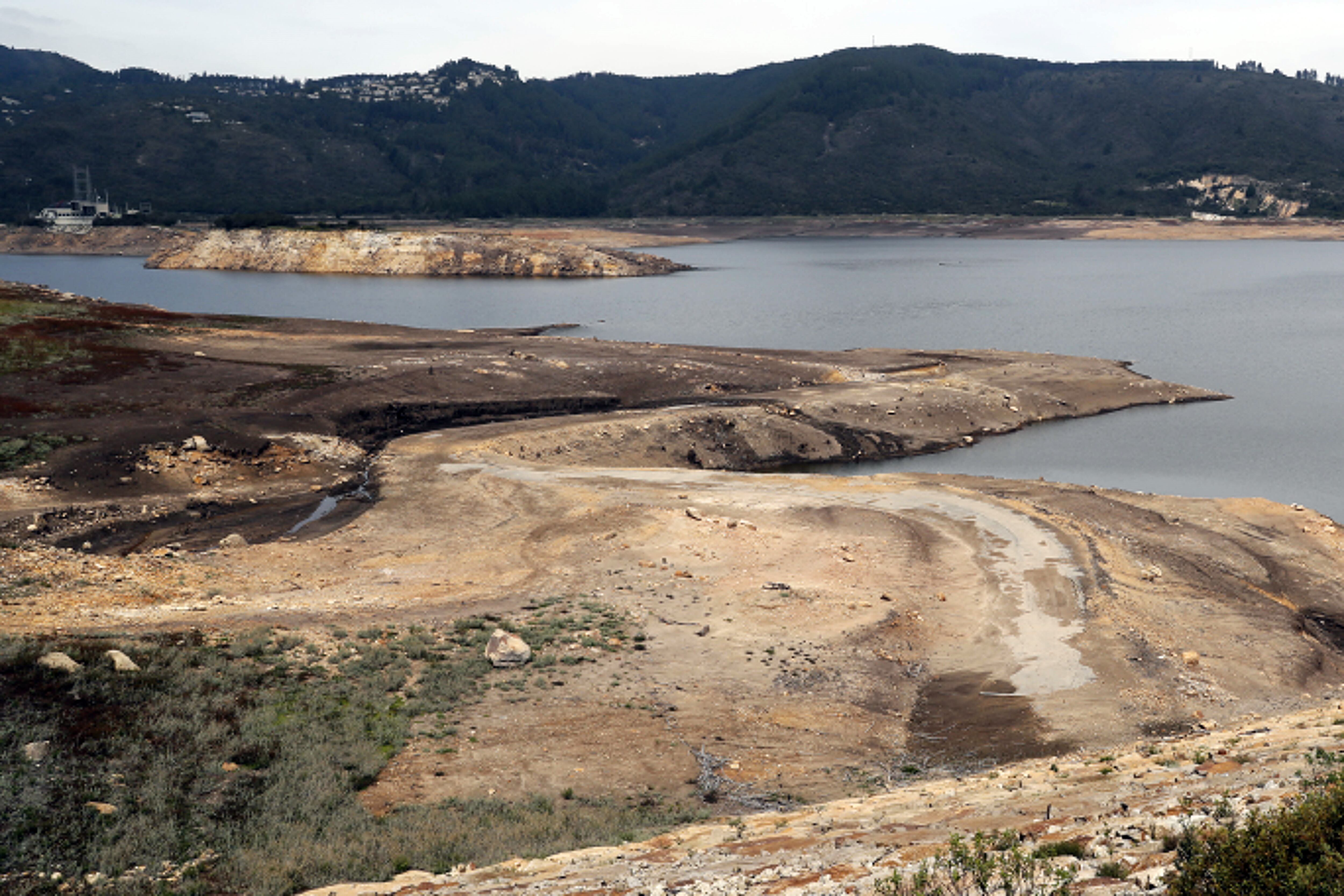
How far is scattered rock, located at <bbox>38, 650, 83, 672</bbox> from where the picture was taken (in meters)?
17.0

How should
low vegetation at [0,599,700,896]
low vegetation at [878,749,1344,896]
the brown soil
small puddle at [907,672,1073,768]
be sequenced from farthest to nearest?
the brown soil → small puddle at [907,672,1073,768] → low vegetation at [0,599,700,896] → low vegetation at [878,749,1344,896]

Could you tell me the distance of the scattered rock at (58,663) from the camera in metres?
17.0

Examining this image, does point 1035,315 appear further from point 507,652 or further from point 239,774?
point 239,774

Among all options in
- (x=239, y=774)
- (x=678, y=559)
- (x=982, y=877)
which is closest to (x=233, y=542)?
(x=678, y=559)

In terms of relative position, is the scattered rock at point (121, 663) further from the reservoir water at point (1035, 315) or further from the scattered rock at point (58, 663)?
the reservoir water at point (1035, 315)

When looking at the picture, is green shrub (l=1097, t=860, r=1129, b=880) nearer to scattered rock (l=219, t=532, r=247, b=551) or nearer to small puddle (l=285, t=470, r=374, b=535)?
scattered rock (l=219, t=532, r=247, b=551)

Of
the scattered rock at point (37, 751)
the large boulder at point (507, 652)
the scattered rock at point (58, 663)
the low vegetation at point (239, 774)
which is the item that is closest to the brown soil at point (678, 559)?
the low vegetation at point (239, 774)

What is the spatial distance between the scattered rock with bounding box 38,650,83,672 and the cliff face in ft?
436

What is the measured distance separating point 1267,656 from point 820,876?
19.4 metres

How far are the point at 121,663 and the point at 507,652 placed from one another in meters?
7.55

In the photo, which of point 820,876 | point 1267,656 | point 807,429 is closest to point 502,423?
point 807,429

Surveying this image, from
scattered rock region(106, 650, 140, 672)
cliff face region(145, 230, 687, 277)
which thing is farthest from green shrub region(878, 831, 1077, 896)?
cliff face region(145, 230, 687, 277)

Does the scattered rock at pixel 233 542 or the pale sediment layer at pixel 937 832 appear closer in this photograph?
the pale sediment layer at pixel 937 832

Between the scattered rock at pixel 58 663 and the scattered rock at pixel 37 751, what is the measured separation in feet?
7.55
